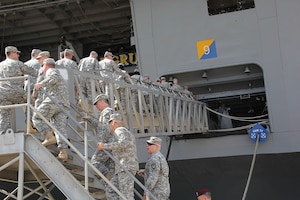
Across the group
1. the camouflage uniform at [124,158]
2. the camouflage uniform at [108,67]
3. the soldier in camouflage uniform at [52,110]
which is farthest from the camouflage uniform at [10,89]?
the camouflage uniform at [108,67]

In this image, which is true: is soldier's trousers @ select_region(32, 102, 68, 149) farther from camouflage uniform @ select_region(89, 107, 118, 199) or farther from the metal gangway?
camouflage uniform @ select_region(89, 107, 118, 199)

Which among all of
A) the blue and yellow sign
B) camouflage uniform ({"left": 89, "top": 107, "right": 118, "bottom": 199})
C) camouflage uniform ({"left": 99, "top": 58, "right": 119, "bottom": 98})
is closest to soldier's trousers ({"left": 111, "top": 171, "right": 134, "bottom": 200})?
camouflage uniform ({"left": 89, "top": 107, "right": 118, "bottom": 199})

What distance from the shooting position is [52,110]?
4.47 meters

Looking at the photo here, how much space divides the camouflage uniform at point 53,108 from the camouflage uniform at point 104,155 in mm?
405

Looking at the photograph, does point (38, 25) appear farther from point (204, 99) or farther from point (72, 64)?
point (72, 64)

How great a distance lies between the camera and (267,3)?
10.0m

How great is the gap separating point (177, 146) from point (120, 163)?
19.9ft

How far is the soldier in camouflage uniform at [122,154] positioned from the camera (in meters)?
4.27

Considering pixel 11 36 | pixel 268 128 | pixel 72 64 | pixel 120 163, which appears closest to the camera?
pixel 120 163

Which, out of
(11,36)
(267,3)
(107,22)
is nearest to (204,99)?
(267,3)

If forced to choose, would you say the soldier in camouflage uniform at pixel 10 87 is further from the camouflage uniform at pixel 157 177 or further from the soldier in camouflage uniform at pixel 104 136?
the camouflage uniform at pixel 157 177

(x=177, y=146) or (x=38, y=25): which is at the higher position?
(x=38, y=25)

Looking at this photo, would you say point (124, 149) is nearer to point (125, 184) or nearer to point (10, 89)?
point (125, 184)

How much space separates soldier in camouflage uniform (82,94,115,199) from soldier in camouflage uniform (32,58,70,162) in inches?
13.4
